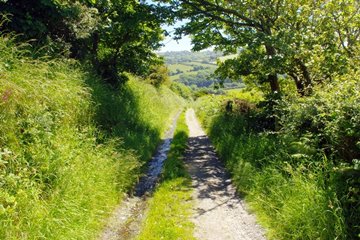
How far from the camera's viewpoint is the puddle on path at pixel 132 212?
6.74 metres

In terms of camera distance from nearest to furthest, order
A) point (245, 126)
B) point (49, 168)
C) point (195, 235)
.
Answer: point (49, 168)
point (195, 235)
point (245, 126)

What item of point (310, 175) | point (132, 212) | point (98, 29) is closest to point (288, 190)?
point (310, 175)

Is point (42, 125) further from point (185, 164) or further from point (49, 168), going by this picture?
point (185, 164)

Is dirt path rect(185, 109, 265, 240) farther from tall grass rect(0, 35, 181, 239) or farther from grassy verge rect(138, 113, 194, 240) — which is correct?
tall grass rect(0, 35, 181, 239)

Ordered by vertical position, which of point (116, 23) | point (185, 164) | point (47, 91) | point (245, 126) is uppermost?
point (116, 23)

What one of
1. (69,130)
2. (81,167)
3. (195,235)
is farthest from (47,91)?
(195,235)

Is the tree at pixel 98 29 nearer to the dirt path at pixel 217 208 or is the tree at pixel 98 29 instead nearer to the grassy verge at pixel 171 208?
the grassy verge at pixel 171 208

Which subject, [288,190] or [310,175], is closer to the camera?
[310,175]

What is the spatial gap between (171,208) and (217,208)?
119 cm

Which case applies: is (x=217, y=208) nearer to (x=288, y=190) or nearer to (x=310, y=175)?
(x=288, y=190)

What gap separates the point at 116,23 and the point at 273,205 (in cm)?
1201

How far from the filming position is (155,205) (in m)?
8.05

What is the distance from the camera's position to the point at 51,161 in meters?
6.21

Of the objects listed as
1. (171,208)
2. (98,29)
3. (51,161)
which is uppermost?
(98,29)
